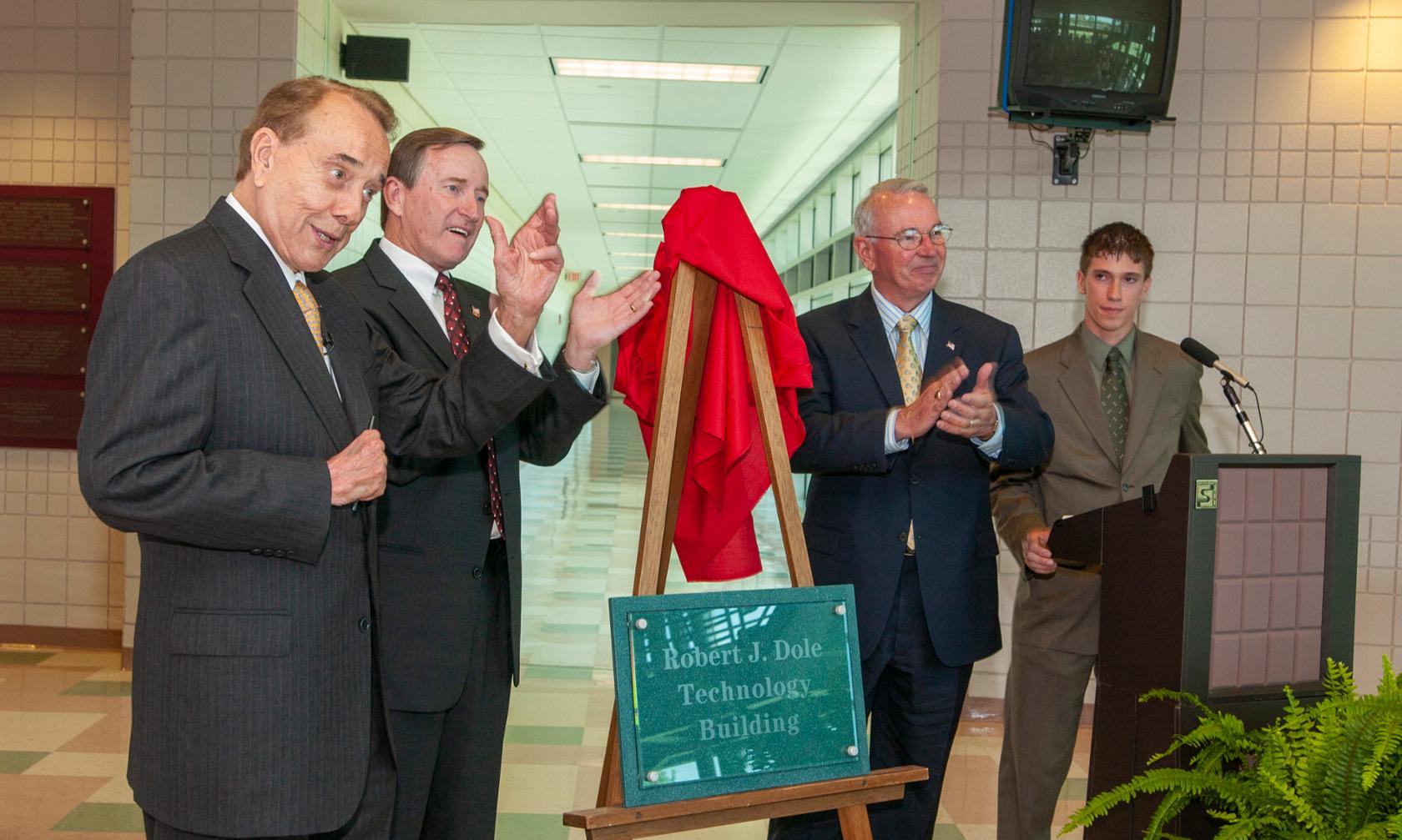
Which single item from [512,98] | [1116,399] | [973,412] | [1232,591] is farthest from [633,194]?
[1232,591]

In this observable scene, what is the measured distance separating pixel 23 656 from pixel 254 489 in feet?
15.3

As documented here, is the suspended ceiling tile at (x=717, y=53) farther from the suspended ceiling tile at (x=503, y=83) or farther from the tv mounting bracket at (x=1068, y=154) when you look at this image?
the tv mounting bracket at (x=1068, y=154)

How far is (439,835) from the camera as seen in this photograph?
2203mm

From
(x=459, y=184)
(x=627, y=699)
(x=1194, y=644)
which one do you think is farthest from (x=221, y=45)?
(x=1194, y=644)

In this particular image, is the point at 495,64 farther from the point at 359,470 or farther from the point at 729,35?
the point at 359,470

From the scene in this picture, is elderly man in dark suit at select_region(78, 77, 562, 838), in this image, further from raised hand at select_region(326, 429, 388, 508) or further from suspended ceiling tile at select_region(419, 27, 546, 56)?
suspended ceiling tile at select_region(419, 27, 546, 56)

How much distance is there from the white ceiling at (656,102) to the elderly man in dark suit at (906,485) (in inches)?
111

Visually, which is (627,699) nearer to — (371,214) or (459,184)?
(459,184)

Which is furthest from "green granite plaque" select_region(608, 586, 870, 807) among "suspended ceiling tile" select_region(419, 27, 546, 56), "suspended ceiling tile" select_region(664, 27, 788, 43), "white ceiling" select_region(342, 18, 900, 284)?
"suspended ceiling tile" select_region(419, 27, 546, 56)

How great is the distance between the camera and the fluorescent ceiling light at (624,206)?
1375cm

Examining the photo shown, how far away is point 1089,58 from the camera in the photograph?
412cm

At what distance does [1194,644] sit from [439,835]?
54.3 inches

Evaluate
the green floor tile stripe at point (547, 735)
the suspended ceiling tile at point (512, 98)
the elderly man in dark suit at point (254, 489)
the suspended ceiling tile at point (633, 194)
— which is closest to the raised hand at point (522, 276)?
the elderly man in dark suit at point (254, 489)

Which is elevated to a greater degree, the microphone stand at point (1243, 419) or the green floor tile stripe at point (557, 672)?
the microphone stand at point (1243, 419)
